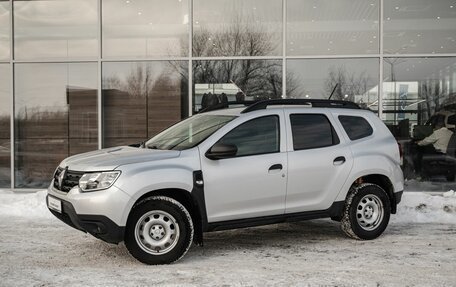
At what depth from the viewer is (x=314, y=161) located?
259 inches

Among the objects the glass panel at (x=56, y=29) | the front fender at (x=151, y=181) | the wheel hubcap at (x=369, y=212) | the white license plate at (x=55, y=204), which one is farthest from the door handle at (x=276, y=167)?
the glass panel at (x=56, y=29)

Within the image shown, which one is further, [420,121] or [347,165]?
[420,121]

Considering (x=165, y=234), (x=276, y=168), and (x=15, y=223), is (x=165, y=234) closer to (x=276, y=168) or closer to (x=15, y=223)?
(x=276, y=168)

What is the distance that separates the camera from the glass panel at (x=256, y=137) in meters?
6.25

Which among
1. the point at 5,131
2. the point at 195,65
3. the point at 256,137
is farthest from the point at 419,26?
Result: the point at 5,131

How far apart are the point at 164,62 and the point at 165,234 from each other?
256 inches

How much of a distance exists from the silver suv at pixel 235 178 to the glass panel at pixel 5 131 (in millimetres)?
6074

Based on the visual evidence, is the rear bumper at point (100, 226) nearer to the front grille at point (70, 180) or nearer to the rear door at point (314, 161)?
the front grille at point (70, 180)

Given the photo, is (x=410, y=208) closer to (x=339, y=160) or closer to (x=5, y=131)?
(x=339, y=160)

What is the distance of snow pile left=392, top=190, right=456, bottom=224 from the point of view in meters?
8.52

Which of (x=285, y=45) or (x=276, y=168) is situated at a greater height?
(x=285, y=45)

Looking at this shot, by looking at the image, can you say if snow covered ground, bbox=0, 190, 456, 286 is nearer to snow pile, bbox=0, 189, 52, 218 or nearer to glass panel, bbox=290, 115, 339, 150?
snow pile, bbox=0, 189, 52, 218

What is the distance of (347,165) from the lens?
6.79 metres

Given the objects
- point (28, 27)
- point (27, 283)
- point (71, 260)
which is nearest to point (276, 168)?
point (71, 260)
